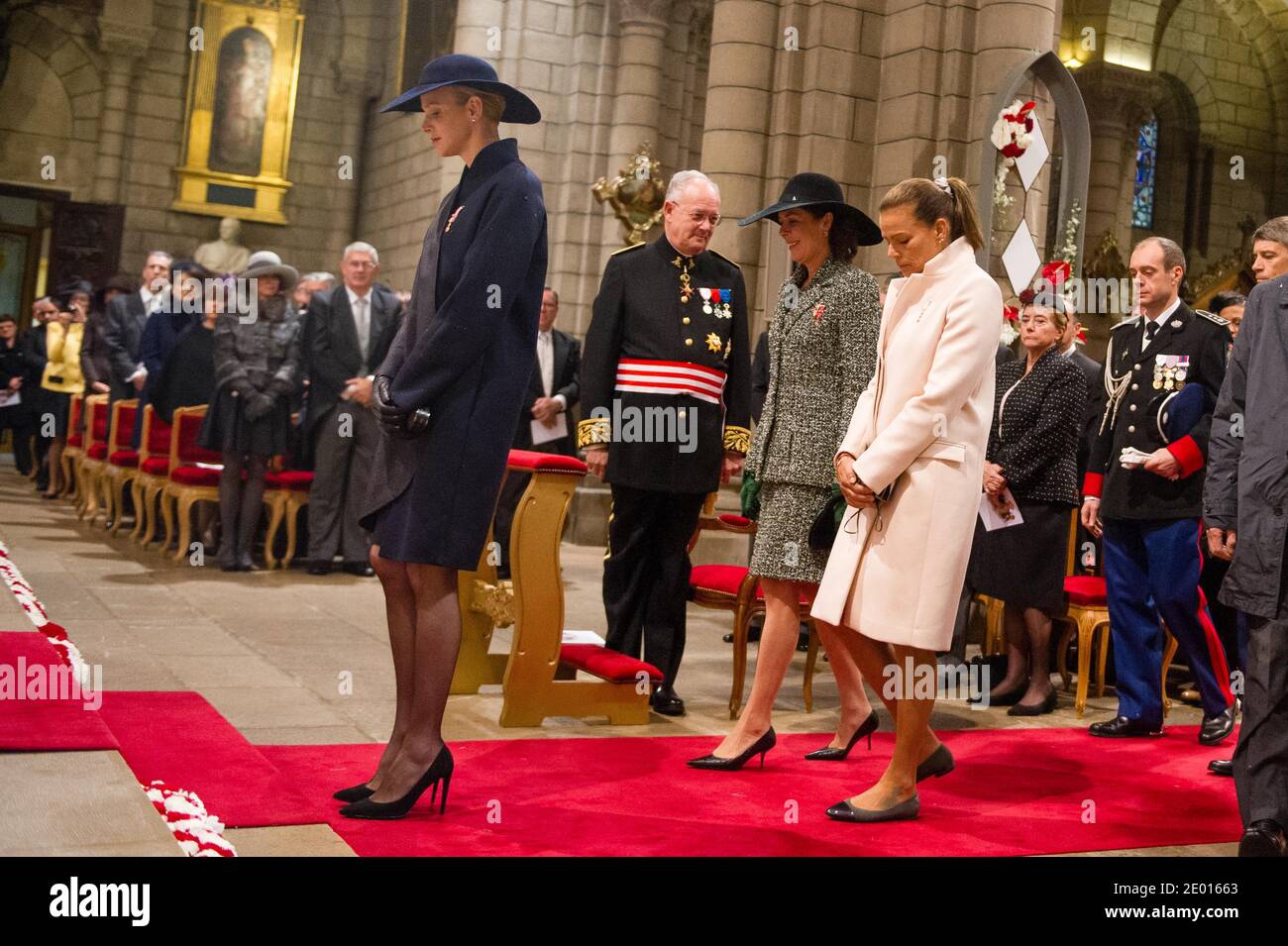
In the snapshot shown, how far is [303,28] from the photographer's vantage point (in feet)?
63.4

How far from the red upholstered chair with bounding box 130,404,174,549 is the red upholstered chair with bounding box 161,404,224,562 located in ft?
0.40

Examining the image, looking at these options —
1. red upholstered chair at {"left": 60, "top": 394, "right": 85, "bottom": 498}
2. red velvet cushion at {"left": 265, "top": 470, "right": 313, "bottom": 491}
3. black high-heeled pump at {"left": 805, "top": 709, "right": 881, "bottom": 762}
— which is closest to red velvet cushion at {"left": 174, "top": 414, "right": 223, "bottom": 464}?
red velvet cushion at {"left": 265, "top": 470, "right": 313, "bottom": 491}

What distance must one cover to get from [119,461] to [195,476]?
1.38 meters

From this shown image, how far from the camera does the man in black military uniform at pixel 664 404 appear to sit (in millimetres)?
5012

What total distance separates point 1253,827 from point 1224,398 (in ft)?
3.87

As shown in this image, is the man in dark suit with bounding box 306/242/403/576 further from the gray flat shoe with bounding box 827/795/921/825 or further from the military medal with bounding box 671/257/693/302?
the gray flat shoe with bounding box 827/795/921/825

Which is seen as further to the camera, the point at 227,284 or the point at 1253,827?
the point at 227,284

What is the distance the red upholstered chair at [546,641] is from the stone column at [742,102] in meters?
5.46

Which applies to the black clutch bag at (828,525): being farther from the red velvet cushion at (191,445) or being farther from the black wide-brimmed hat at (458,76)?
the red velvet cushion at (191,445)

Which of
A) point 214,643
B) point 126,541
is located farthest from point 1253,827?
point 126,541

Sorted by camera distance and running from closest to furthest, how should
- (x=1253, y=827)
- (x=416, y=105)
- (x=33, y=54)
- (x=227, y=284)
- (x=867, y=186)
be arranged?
(x=1253, y=827), (x=416, y=105), (x=227, y=284), (x=867, y=186), (x=33, y=54)
